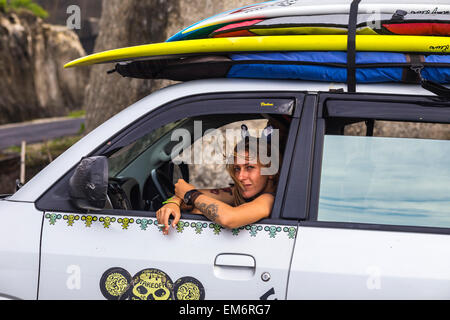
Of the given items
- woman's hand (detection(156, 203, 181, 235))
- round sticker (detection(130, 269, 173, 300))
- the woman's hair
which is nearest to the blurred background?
the woman's hair

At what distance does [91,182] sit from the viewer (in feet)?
7.36

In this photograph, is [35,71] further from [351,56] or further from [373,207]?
[373,207]

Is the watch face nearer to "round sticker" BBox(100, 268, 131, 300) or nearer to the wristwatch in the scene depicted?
the wristwatch

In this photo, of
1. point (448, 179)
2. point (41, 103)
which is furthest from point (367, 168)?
point (41, 103)

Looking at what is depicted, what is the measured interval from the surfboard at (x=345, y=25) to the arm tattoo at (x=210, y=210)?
0.77m

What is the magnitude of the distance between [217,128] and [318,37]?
3.46 ft

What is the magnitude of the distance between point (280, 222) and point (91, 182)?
762 millimetres

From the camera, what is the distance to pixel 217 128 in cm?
326

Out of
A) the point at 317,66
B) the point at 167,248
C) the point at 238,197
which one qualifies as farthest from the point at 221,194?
the point at 317,66

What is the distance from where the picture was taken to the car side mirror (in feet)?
7.36

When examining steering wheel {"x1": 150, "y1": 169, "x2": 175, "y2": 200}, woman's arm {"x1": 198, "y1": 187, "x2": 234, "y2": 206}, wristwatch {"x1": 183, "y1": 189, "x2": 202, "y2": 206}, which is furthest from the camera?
steering wheel {"x1": 150, "y1": 169, "x2": 175, "y2": 200}

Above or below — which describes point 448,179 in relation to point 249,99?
below
